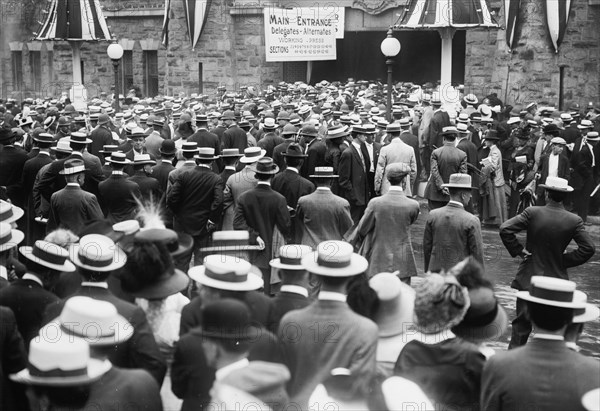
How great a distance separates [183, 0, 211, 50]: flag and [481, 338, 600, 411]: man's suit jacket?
2420cm

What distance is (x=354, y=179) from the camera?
41.5 ft

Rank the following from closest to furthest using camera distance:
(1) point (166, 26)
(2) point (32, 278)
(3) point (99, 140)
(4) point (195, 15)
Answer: (2) point (32, 278) → (3) point (99, 140) → (4) point (195, 15) → (1) point (166, 26)

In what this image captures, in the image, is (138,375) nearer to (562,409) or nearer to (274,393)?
(274,393)

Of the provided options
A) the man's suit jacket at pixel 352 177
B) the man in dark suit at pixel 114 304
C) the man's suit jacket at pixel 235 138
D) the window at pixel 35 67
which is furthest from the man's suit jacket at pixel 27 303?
the window at pixel 35 67

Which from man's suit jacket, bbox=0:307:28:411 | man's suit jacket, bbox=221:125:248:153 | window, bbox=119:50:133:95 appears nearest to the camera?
man's suit jacket, bbox=0:307:28:411

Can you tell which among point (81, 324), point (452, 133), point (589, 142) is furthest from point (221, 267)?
point (589, 142)

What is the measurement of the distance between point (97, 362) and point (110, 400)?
18 centimetres

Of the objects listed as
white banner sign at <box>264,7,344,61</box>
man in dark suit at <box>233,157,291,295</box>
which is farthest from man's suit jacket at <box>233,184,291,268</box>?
white banner sign at <box>264,7,344,61</box>

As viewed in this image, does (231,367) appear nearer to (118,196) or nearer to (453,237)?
(453,237)

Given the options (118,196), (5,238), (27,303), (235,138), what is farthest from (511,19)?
(27,303)

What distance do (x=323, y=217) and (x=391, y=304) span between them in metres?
4.07

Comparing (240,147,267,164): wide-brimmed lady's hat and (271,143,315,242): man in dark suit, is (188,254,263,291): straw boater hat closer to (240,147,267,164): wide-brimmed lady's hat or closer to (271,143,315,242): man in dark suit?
(271,143,315,242): man in dark suit

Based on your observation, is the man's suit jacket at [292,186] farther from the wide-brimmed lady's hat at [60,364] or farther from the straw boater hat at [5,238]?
the wide-brimmed lady's hat at [60,364]

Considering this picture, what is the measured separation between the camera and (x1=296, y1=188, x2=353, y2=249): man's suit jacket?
9.48 meters
